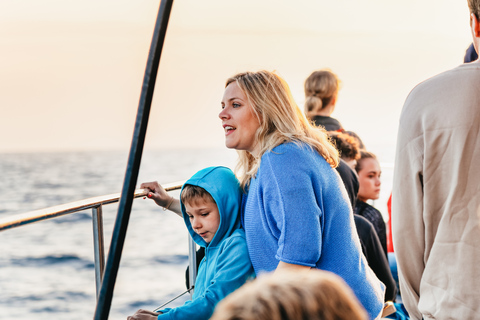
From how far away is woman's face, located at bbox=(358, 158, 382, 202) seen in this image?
3.56 m

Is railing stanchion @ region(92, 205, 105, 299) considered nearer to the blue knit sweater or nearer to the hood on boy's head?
the hood on boy's head

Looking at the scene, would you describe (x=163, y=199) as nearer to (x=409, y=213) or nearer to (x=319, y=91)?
(x=409, y=213)

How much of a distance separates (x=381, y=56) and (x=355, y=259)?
2077cm

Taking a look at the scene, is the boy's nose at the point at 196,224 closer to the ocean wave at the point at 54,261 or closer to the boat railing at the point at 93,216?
the boat railing at the point at 93,216

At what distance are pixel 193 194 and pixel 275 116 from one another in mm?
405

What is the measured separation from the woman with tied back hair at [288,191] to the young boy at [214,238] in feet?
0.15

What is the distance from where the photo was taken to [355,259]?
1.74 m

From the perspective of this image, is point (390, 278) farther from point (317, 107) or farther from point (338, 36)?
point (338, 36)

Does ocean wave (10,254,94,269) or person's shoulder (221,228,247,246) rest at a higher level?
person's shoulder (221,228,247,246)

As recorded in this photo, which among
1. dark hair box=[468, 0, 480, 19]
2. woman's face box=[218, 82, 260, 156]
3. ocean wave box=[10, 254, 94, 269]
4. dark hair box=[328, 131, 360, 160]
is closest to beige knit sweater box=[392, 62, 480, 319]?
dark hair box=[468, 0, 480, 19]

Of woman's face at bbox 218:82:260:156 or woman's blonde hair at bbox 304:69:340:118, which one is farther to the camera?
woman's blonde hair at bbox 304:69:340:118

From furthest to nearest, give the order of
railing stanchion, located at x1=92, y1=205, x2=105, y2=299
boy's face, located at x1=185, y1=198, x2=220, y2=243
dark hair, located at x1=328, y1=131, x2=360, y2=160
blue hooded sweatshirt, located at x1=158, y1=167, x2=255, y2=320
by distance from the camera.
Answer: dark hair, located at x1=328, y1=131, x2=360, y2=160 → railing stanchion, located at x1=92, y1=205, x2=105, y2=299 → boy's face, located at x1=185, y1=198, x2=220, y2=243 → blue hooded sweatshirt, located at x1=158, y1=167, x2=255, y2=320

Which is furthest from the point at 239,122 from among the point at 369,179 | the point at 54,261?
the point at 54,261

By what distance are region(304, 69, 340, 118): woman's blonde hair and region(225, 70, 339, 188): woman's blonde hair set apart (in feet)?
5.45
